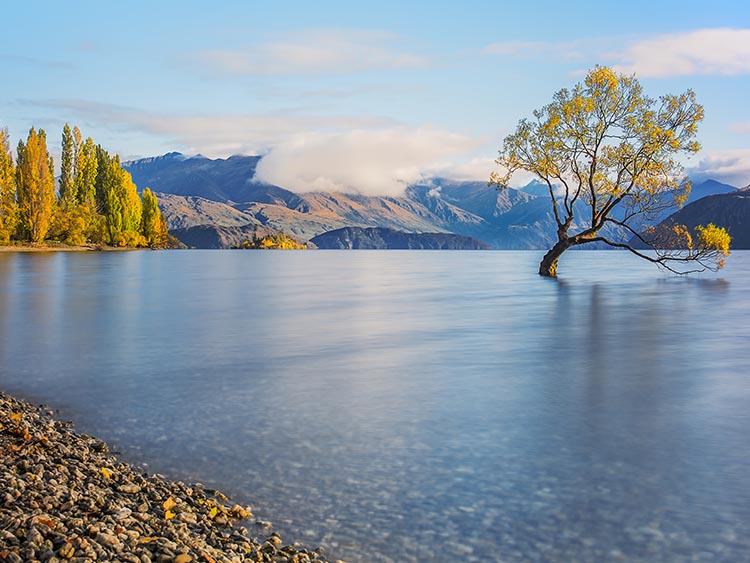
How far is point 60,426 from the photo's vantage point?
40.9 ft

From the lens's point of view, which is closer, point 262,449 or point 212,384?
point 262,449

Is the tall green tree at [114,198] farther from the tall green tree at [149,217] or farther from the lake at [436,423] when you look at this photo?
the lake at [436,423]

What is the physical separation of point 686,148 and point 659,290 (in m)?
11.2

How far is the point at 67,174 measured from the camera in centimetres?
15000

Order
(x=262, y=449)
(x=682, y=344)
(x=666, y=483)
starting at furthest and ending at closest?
(x=682, y=344) < (x=262, y=449) < (x=666, y=483)

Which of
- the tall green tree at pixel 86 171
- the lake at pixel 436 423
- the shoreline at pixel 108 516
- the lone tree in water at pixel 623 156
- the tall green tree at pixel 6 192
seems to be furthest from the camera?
the tall green tree at pixel 86 171

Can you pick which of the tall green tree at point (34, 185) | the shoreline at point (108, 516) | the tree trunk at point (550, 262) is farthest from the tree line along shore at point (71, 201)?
the shoreline at point (108, 516)

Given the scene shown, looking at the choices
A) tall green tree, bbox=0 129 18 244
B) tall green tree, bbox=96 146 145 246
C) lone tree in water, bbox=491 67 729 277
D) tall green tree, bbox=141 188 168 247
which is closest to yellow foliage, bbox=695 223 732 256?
lone tree in water, bbox=491 67 729 277

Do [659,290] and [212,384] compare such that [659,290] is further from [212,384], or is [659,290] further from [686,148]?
[212,384]

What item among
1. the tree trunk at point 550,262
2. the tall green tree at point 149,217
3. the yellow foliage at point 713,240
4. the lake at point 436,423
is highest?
the tall green tree at point 149,217

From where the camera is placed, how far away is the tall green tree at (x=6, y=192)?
119 metres

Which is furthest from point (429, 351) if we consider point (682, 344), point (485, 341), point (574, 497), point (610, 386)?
point (574, 497)

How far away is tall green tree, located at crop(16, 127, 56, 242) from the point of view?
122 m

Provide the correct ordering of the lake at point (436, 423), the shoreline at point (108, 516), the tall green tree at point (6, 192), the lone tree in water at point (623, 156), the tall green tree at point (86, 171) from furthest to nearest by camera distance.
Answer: the tall green tree at point (86, 171) → the tall green tree at point (6, 192) → the lone tree in water at point (623, 156) → the lake at point (436, 423) → the shoreline at point (108, 516)
